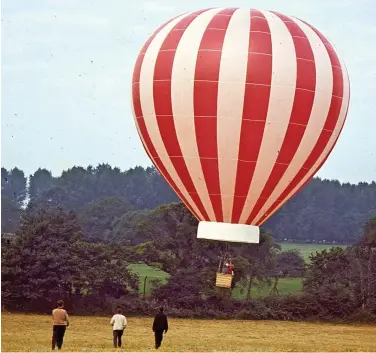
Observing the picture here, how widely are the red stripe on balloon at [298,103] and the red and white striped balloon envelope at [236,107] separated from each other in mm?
23

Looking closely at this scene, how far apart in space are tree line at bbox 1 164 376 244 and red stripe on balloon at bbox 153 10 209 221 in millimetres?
60938

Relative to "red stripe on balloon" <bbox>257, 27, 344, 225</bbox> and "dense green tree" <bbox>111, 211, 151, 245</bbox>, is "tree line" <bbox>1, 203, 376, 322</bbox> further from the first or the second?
"dense green tree" <bbox>111, 211, 151, 245</bbox>

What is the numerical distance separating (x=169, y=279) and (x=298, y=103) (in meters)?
23.2

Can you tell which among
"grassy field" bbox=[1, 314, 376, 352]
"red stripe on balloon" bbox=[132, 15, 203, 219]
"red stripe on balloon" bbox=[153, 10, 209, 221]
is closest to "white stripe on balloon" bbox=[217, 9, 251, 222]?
"red stripe on balloon" bbox=[153, 10, 209, 221]

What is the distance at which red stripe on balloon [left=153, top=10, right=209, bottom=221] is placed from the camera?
26797 millimetres

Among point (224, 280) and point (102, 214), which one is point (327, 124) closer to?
point (224, 280)

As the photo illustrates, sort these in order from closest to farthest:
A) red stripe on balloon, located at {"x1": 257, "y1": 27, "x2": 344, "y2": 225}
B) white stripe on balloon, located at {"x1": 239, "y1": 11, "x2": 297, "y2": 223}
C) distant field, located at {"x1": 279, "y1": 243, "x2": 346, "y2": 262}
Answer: white stripe on balloon, located at {"x1": 239, "y1": 11, "x2": 297, "y2": 223}, red stripe on balloon, located at {"x1": 257, "y1": 27, "x2": 344, "y2": 225}, distant field, located at {"x1": 279, "y1": 243, "x2": 346, "y2": 262}

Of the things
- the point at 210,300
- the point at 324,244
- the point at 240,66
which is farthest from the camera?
the point at 324,244

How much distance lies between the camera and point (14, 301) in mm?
44125

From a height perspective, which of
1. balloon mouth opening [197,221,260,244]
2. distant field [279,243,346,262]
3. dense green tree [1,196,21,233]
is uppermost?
dense green tree [1,196,21,233]

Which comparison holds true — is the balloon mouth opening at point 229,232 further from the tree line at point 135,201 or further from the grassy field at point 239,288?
the tree line at point 135,201

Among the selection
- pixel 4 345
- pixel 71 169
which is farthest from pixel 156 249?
pixel 71 169

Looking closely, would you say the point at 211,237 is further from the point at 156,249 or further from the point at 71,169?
the point at 71,169

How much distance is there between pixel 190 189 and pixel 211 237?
132 cm
